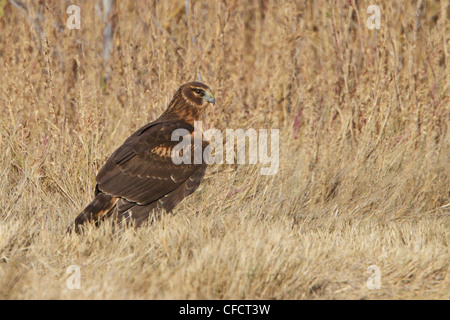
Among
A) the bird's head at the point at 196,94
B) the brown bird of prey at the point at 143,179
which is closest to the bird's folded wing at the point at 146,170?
the brown bird of prey at the point at 143,179

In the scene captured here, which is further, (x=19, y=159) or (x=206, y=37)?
(x=206, y=37)

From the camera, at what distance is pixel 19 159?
5.03 m

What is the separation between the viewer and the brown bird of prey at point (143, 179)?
425 centimetres

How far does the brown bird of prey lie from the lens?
14.0 feet

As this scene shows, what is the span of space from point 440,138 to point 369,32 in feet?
4.44

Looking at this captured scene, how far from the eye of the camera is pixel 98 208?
422 cm

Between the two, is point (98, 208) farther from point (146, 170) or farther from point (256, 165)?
point (256, 165)

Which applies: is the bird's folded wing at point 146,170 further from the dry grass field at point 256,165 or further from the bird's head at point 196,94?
the bird's head at point 196,94

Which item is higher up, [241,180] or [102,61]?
[102,61]
